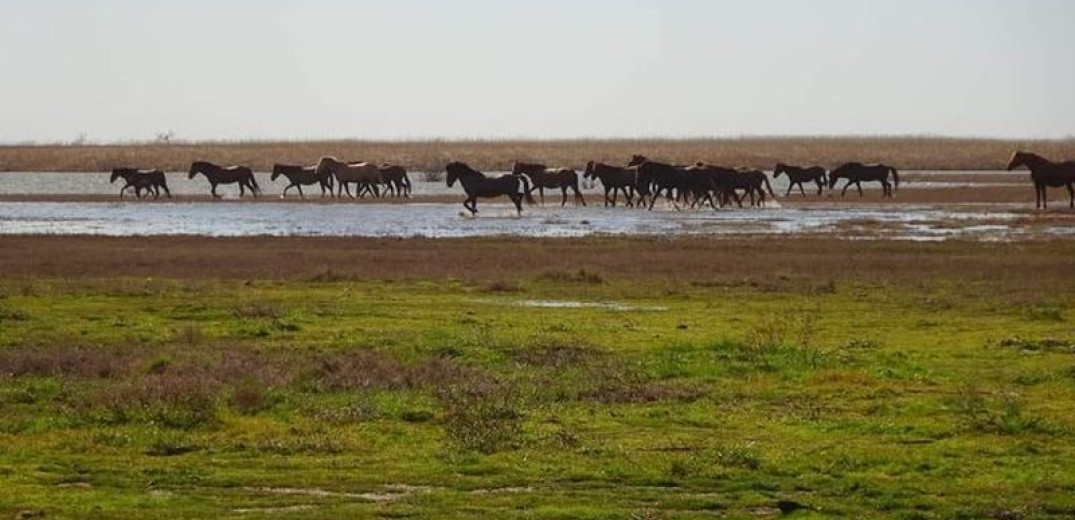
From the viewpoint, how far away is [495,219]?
4588 centimetres

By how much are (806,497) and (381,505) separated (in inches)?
98.2

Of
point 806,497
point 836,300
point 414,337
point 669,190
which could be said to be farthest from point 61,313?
point 669,190

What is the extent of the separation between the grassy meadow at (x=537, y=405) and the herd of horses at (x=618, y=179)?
2774cm

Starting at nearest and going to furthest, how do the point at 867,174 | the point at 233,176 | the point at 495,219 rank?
the point at 495,219, the point at 867,174, the point at 233,176

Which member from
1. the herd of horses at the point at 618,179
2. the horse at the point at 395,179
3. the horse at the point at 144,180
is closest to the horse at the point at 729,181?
the herd of horses at the point at 618,179

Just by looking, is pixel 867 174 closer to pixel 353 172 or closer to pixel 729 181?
pixel 729 181

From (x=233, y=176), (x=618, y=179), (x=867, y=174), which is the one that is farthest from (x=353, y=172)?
(x=867, y=174)

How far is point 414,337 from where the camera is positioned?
59.9 feet

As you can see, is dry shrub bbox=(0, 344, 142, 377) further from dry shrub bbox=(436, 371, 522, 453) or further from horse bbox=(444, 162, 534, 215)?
horse bbox=(444, 162, 534, 215)

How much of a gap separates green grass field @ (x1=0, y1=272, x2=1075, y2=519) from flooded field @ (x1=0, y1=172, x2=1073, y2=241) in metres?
16.6

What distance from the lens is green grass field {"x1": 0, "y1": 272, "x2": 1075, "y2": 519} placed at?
10.4 meters

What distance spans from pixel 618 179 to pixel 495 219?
1246 cm

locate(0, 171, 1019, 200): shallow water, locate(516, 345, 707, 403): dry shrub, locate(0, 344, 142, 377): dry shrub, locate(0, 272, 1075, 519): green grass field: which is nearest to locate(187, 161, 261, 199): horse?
locate(0, 171, 1019, 200): shallow water

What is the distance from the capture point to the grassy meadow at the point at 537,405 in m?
10.4
